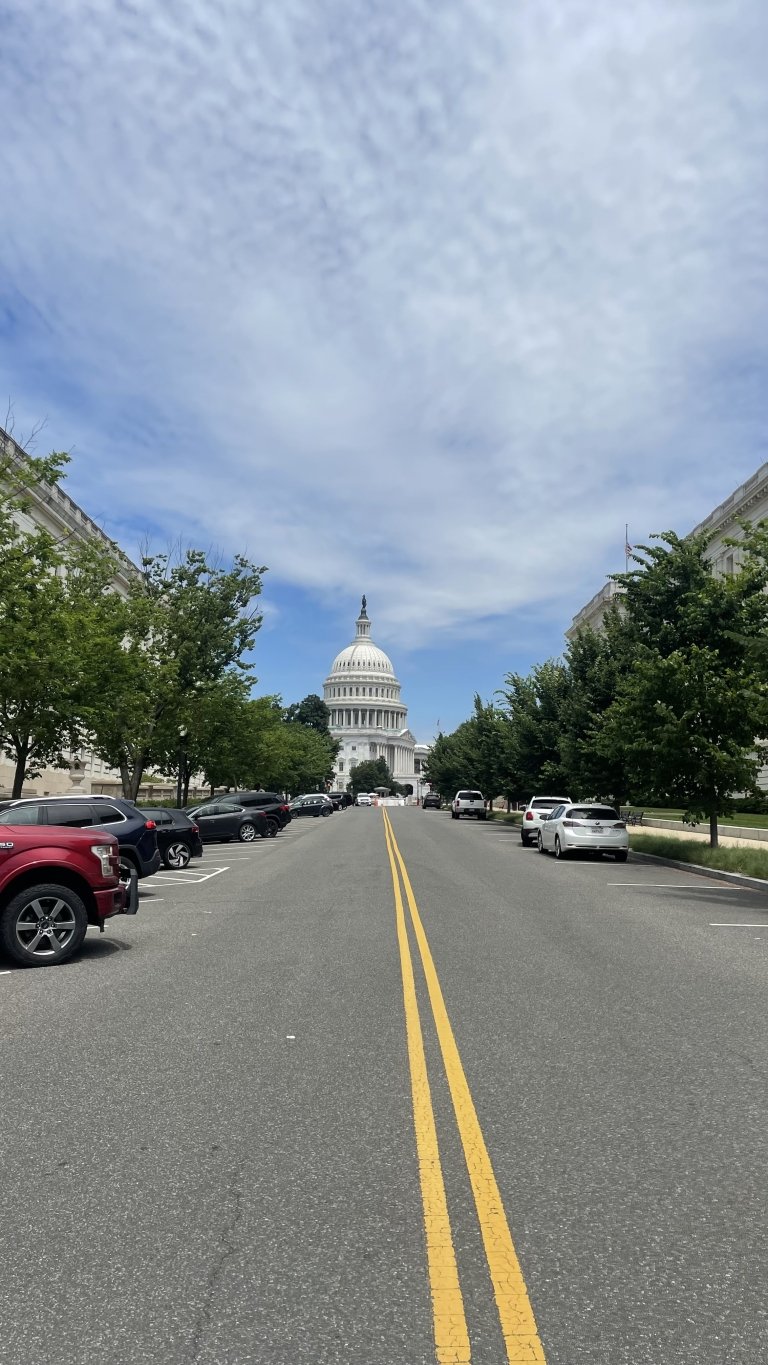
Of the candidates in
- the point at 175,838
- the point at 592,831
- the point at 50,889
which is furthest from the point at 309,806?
the point at 50,889

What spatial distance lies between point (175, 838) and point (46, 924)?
12.4 metres

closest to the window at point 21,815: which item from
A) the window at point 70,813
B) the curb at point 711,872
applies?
the window at point 70,813

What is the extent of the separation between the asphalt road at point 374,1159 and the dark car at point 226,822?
23.5 metres

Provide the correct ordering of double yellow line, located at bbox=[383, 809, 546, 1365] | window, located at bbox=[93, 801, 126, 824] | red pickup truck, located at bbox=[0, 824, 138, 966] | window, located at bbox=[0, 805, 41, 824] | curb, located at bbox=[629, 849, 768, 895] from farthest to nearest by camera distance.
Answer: curb, located at bbox=[629, 849, 768, 895] < window, located at bbox=[93, 801, 126, 824] < window, located at bbox=[0, 805, 41, 824] < red pickup truck, located at bbox=[0, 824, 138, 966] < double yellow line, located at bbox=[383, 809, 546, 1365]

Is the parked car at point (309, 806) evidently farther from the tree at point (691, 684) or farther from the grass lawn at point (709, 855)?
the tree at point (691, 684)

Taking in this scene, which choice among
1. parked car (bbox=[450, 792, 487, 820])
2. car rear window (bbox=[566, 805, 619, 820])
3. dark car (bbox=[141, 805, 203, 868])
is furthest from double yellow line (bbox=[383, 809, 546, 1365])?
parked car (bbox=[450, 792, 487, 820])

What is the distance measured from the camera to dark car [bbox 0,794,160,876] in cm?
1233

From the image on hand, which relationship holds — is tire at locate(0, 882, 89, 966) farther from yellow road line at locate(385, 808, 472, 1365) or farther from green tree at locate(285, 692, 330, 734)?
green tree at locate(285, 692, 330, 734)

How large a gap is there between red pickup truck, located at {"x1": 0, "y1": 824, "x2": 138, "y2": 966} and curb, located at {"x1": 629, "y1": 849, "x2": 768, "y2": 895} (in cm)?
1221

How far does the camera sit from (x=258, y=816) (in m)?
35.1

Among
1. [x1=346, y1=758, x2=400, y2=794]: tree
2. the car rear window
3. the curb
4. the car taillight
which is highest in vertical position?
[x1=346, y1=758, x2=400, y2=794]: tree

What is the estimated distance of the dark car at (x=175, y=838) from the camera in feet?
71.4

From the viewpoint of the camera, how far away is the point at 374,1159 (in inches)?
183

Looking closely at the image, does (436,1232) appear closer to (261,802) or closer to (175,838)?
(175,838)
